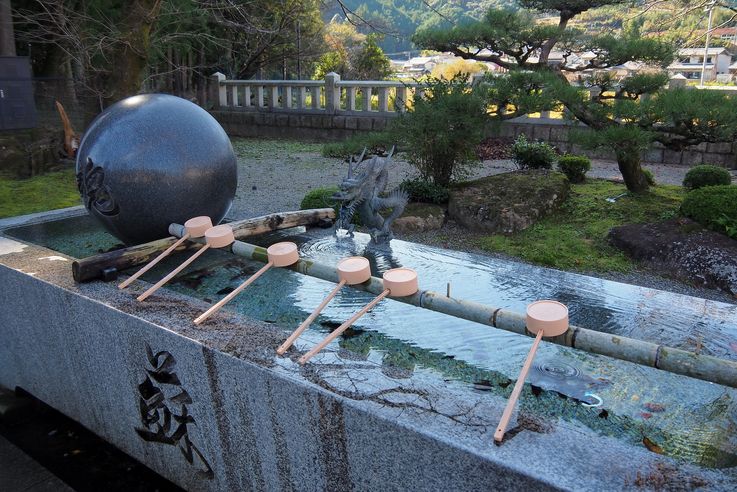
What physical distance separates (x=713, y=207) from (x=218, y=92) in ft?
53.0

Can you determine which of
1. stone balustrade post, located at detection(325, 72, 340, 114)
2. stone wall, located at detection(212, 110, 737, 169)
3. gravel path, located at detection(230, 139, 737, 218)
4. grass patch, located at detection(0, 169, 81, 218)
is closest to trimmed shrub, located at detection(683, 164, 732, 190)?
stone wall, located at detection(212, 110, 737, 169)

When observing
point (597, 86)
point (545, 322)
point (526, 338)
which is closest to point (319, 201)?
point (597, 86)

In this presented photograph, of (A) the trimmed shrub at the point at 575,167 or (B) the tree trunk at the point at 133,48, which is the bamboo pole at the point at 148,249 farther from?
(A) the trimmed shrub at the point at 575,167

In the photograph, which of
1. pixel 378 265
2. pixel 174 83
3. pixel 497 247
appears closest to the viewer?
pixel 378 265

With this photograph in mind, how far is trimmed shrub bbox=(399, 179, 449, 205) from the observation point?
9062 mm

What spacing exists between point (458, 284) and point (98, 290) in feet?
7.11

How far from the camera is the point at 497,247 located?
7625mm

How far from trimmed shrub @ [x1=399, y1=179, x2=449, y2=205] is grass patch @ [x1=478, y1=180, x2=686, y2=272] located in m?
1.28

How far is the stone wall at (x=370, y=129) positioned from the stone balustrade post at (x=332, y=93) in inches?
8.9

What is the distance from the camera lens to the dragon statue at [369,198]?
14.6 feet

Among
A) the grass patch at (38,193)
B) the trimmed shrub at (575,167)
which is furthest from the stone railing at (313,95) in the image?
the grass patch at (38,193)

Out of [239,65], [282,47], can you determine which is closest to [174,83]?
[239,65]

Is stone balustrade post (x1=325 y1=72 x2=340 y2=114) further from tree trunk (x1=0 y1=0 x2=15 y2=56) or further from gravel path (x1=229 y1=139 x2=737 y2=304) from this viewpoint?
tree trunk (x1=0 y1=0 x2=15 y2=56)

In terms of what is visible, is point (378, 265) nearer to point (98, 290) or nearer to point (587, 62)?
point (98, 290)
